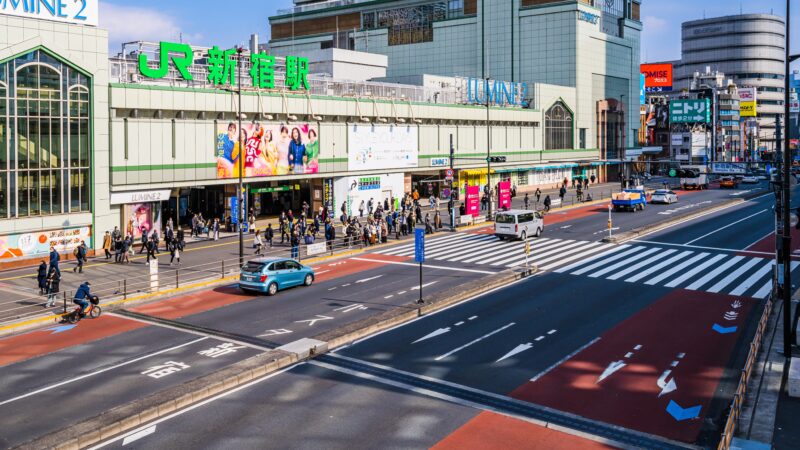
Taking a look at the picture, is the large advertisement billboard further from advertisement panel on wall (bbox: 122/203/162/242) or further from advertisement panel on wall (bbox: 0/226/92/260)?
advertisement panel on wall (bbox: 0/226/92/260)

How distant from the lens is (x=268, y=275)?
108 ft

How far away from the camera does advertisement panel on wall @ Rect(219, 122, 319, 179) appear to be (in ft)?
172

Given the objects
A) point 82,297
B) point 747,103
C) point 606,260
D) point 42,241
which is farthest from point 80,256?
point 747,103

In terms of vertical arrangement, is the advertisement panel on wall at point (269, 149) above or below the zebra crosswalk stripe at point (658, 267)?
above

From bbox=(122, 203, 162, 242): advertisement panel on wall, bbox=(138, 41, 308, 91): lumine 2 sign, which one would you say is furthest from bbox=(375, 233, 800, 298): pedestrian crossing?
bbox=(138, 41, 308, 91): lumine 2 sign

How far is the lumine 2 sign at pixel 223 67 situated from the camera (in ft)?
156

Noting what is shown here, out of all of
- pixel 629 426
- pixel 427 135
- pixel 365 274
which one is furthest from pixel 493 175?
pixel 629 426

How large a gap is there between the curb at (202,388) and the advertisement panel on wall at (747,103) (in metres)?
175

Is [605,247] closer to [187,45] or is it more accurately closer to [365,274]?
[365,274]

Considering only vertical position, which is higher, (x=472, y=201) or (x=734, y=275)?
(x=472, y=201)

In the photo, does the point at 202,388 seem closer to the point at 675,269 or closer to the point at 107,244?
the point at 107,244

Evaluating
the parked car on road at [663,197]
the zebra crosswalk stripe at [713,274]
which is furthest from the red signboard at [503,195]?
the zebra crosswalk stripe at [713,274]

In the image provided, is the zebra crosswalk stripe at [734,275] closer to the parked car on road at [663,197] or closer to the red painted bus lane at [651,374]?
the red painted bus lane at [651,374]

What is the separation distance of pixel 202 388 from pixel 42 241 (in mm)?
25169
